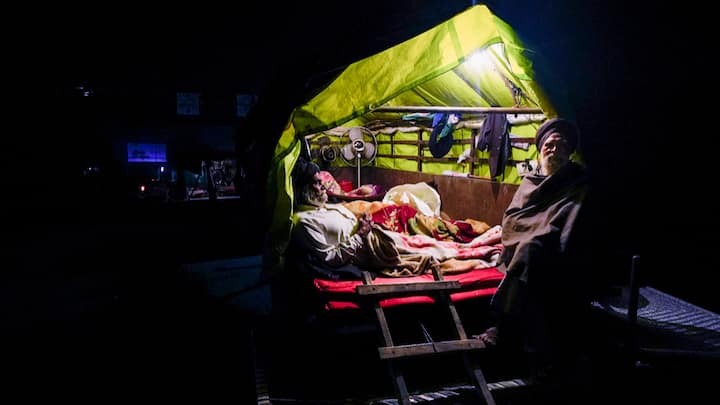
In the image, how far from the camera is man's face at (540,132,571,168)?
13.0 ft

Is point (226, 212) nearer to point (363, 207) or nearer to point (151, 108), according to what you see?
point (151, 108)

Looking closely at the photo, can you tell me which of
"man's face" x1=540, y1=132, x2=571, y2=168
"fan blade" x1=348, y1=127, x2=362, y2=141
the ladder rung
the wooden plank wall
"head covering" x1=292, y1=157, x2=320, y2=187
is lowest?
the ladder rung

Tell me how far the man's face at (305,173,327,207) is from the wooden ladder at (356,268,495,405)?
1.49 m

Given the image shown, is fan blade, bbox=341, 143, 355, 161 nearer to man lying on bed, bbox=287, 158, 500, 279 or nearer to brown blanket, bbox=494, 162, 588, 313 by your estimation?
man lying on bed, bbox=287, 158, 500, 279

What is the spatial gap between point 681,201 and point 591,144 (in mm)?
2765

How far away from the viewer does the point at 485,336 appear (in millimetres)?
3658

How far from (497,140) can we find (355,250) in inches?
151

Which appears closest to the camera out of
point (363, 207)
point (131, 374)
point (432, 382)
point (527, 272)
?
point (527, 272)

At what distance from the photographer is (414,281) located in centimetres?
420

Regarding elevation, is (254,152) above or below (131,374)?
above

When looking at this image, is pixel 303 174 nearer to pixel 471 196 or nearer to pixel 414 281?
pixel 414 281

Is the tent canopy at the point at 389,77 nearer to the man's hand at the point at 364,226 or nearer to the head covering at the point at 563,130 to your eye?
the head covering at the point at 563,130

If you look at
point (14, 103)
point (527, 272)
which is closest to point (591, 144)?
point (527, 272)

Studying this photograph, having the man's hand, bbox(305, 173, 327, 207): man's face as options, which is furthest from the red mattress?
bbox(305, 173, 327, 207): man's face
